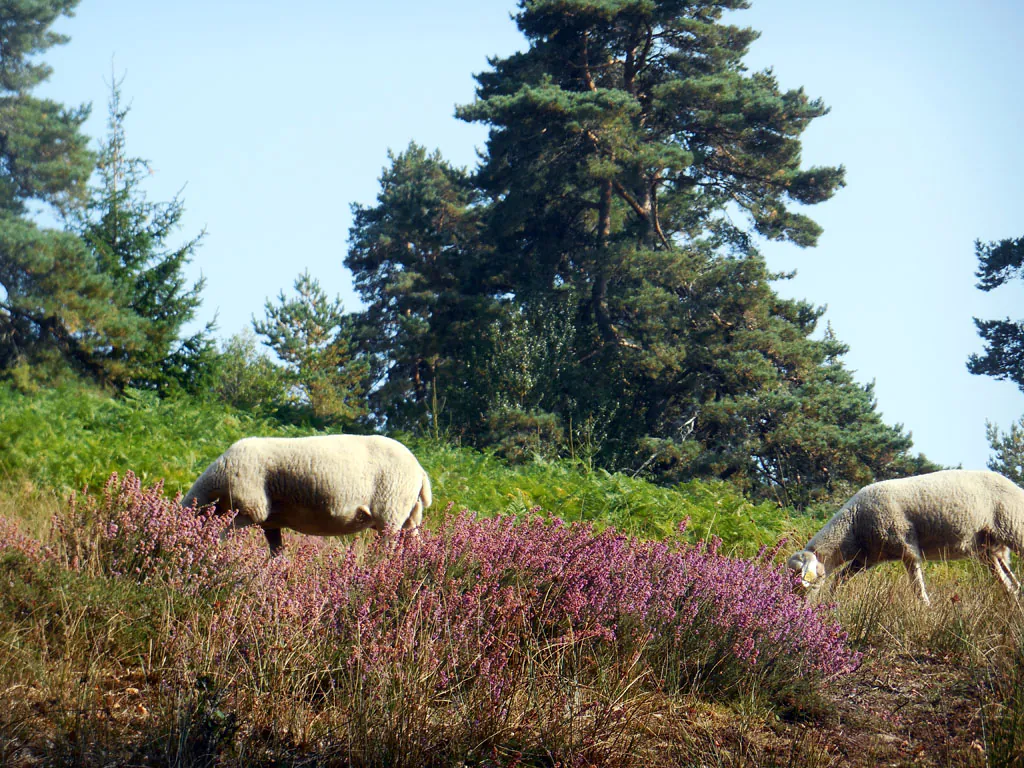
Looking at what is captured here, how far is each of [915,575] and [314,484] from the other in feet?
15.5

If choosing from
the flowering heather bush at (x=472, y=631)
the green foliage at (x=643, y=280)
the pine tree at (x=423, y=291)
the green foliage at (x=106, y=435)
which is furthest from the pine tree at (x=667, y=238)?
the flowering heather bush at (x=472, y=631)

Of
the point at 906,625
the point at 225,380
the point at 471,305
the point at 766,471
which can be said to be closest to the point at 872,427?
the point at 766,471

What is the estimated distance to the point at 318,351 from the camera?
3272 cm

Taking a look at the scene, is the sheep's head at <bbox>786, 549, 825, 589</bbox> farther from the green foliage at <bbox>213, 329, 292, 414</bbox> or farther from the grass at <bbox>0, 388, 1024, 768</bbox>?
the green foliage at <bbox>213, 329, 292, 414</bbox>

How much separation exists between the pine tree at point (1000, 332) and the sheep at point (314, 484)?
20.1 m

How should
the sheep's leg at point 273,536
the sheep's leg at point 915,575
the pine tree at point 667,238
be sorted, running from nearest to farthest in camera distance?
the sheep's leg at point 273,536, the sheep's leg at point 915,575, the pine tree at point 667,238

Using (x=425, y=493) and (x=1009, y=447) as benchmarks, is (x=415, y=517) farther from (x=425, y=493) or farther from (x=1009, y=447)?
(x=1009, y=447)

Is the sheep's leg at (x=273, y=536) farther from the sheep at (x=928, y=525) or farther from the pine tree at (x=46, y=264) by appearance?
the pine tree at (x=46, y=264)

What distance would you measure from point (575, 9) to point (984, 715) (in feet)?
74.4

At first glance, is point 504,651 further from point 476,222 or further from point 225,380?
point 225,380

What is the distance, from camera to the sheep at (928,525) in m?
7.40

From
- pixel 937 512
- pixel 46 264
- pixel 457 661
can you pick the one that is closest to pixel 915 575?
pixel 937 512

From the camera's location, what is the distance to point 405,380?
104ft

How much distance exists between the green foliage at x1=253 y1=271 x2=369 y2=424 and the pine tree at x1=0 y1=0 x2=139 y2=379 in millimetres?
9438
